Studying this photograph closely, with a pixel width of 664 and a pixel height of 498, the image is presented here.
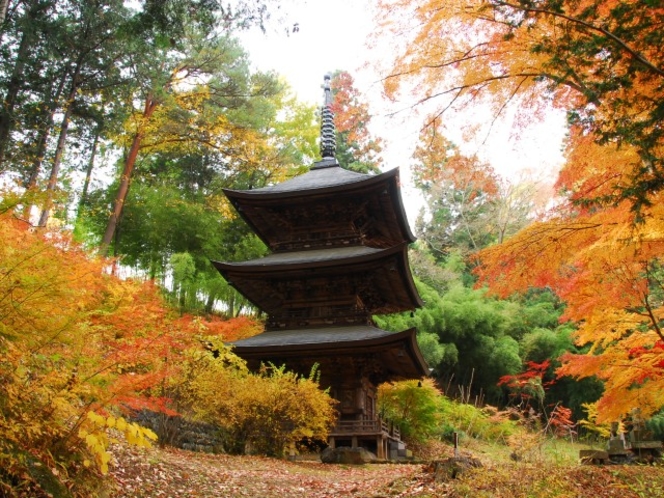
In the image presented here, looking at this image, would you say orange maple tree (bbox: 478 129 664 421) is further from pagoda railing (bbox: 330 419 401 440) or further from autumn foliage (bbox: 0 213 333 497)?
pagoda railing (bbox: 330 419 401 440)

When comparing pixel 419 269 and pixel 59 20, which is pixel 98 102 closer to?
pixel 59 20

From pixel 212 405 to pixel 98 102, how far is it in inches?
427

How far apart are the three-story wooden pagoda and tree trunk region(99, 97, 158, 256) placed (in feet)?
18.8

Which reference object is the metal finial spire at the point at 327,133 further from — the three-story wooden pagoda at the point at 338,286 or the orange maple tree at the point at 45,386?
the orange maple tree at the point at 45,386

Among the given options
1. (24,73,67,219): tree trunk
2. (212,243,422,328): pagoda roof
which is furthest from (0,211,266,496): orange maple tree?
(24,73,67,219): tree trunk

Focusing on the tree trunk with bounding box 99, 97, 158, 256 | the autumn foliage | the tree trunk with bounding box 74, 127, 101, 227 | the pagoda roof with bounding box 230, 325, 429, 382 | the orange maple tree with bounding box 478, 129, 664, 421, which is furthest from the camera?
the tree trunk with bounding box 74, 127, 101, 227

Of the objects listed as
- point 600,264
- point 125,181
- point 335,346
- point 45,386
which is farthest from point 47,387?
point 125,181

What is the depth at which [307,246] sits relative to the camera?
50.4 feet

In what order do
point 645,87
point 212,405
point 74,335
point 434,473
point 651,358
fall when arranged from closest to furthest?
point 74,335
point 645,87
point 434,473
point 651,358
point 212,405

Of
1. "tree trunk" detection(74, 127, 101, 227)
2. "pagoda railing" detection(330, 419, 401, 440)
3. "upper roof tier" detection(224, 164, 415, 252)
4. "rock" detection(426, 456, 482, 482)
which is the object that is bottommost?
"rock" detection(426, 456, 482, 482)

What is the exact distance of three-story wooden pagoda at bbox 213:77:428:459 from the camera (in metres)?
12.9

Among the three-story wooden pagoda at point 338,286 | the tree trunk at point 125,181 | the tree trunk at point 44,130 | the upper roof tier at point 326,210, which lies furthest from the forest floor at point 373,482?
the tree trunk at point 125,181

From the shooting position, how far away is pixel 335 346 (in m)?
12.5

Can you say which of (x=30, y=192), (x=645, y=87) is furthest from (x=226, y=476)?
(x=645, y=87)
